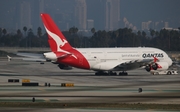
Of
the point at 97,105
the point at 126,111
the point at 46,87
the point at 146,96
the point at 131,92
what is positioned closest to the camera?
the point at 126,111

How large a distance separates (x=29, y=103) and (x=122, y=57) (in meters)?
37.5

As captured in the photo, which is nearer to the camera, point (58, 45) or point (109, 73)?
point (58, 45)

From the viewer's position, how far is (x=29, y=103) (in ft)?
135

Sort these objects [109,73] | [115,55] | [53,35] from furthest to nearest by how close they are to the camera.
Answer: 1. [109,73]
2. [115,55]
3. [53,35]

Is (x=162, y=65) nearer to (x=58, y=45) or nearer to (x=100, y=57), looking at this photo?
(x=100, y=57)

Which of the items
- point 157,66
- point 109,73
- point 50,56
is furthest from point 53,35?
point 157,66

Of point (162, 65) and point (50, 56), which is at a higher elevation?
point (50, 56)

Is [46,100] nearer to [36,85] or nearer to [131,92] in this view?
[131,92]

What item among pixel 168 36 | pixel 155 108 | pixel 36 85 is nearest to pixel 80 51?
pixel 36 85

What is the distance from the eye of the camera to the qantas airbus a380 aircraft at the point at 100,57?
73938 mm

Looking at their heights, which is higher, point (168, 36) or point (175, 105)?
point (168, 36)

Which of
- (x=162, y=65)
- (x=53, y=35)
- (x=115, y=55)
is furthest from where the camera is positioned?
(x=162, y=65)

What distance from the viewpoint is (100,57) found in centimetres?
7706

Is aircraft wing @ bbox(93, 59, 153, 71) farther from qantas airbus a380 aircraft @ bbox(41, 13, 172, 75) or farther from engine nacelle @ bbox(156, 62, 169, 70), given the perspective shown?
engine nacelle @ bbox(156, 62, 169, 70)
